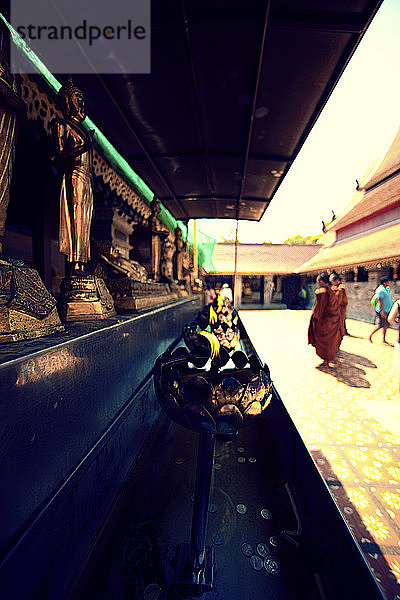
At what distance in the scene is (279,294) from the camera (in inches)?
790

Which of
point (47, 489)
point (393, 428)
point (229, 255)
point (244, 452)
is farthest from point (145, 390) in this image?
point (229, 255)

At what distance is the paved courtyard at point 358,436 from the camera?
1333mm

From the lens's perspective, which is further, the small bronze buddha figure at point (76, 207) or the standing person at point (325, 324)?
the standing person at point (325, 324)

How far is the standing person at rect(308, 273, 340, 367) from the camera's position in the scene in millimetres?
4551

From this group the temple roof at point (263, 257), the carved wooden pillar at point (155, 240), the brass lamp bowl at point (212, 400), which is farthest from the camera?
the temple roof at point (263, 257)

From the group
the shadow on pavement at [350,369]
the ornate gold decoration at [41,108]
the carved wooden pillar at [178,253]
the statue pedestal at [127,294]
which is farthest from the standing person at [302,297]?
the statue pedestal at [127,294]

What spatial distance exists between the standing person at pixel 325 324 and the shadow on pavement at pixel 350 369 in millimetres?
232

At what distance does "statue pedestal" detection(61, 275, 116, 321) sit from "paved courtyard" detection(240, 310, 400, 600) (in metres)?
1.88

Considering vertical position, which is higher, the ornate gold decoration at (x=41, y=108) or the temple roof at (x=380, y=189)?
the temple roof at (x=380, y=189)

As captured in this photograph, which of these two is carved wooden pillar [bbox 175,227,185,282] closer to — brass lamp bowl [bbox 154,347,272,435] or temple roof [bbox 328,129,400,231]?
brass lamp bowl [bbox 154,347,272,435]

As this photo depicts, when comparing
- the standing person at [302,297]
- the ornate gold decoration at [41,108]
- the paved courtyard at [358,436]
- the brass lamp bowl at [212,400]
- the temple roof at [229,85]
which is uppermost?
the temple roof at [229,85]

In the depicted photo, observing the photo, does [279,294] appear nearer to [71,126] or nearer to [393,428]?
[393,428]

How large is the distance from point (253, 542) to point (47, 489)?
2.47 feet

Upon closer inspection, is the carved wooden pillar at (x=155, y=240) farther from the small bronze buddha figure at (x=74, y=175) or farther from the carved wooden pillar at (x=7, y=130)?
the carved wooden pillar at (x=7, y=130)
